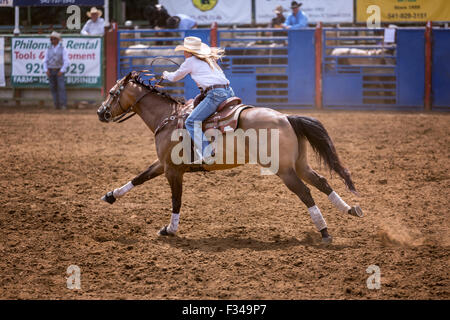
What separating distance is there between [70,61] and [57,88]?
0.80 meters

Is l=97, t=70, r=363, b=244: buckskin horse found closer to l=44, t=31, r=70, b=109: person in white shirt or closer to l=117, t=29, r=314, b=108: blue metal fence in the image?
l=117, t=29, r=314, b=108: blue metal fence

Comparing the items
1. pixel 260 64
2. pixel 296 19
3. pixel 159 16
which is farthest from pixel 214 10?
pixel 260 64

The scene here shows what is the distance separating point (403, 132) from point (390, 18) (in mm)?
5932

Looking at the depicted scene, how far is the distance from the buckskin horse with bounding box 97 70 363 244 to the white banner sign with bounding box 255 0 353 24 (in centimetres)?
1123

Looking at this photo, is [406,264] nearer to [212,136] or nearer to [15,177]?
[212,136]

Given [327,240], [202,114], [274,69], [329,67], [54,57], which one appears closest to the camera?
[327,240]

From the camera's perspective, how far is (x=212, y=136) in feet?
20.6

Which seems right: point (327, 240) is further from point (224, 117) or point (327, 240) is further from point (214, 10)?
point (214, 10)

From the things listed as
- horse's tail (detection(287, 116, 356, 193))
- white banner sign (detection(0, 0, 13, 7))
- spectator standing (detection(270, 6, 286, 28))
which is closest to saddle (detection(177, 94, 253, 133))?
horse's tail (detection(287, 116, 356, 193))

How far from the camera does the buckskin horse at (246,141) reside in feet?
19.5

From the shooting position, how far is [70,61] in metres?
16.2

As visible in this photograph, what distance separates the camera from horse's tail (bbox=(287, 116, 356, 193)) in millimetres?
6070

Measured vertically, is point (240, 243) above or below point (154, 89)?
below
